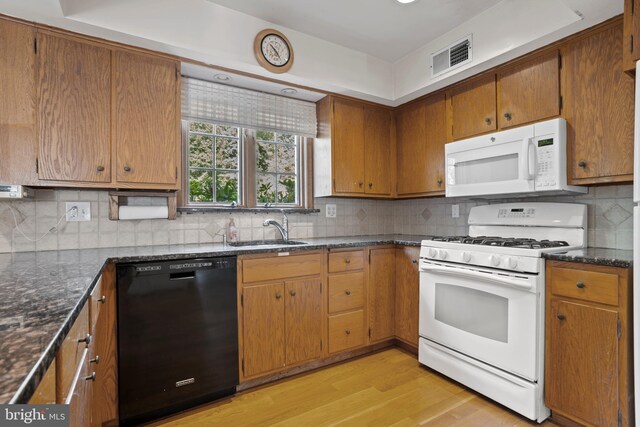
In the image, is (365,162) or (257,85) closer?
(257,85)

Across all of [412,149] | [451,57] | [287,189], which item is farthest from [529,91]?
[287,189]

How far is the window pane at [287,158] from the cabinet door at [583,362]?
2.20 m

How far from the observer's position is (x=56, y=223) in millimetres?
2062

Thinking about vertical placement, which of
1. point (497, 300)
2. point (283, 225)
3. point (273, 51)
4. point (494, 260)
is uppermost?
point (273, 51)

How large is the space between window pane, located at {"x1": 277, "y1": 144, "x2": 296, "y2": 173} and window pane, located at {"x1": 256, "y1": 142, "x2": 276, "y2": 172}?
6 centimetres

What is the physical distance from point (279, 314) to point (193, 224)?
3.08 ft

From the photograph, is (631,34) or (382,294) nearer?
(631,34)

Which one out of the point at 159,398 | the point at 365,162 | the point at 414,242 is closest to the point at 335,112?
the point at 365,162

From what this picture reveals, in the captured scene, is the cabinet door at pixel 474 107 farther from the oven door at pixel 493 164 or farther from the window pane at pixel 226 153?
the window pane at pixel 226 153

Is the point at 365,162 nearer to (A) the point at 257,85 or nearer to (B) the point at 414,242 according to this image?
(B) the point at 414,242

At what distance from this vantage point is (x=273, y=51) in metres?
2.36

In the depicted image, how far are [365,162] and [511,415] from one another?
2.10 m

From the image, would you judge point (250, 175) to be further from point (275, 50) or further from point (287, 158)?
point (275, 50)

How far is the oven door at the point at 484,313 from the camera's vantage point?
183 centimetres
